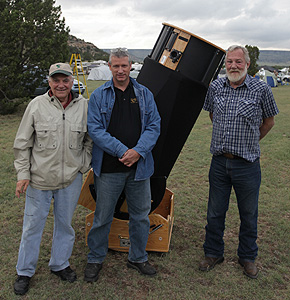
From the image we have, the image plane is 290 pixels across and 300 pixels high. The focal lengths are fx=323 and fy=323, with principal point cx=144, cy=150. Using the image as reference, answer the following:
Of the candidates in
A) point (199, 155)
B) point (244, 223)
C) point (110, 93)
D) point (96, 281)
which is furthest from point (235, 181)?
point (199, 155)

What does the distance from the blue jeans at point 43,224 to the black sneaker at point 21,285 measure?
38 millimetres

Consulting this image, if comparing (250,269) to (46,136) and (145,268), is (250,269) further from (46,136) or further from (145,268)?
(46,136)

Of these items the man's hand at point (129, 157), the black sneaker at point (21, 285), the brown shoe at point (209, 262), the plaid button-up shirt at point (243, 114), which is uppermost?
the plaid button-up shirt at point (243, 114)

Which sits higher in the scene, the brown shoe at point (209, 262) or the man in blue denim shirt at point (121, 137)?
the man in blue denim shirt at point (121, 137)

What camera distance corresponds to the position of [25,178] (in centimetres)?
244

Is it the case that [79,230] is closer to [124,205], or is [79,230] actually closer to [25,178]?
[124,205]

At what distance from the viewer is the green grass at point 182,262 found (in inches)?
108

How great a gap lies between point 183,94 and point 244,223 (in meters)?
1.32

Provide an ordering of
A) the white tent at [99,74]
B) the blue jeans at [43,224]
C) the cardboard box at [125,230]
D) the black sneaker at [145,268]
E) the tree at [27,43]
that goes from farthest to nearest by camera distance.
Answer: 1. the white tent at [99,74]
2. the tree at [27,43]
3. the cardboard box at [125,230]
4. the black sneaker at [145,268]
5. the blue jeans at [43,224]

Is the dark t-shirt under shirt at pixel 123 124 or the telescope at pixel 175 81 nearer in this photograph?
the dark t-shirt under shirt at pixel 123 124

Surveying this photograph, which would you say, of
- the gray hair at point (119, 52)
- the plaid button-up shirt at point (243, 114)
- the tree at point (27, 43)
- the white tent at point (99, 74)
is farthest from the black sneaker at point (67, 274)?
the white tent at point (99, 74)

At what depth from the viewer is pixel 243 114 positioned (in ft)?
8.79

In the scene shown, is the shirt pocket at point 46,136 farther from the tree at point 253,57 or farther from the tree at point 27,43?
the tree at point 253,57

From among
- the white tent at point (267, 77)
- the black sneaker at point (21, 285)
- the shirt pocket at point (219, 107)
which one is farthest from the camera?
the white tent at point (267, 77)
